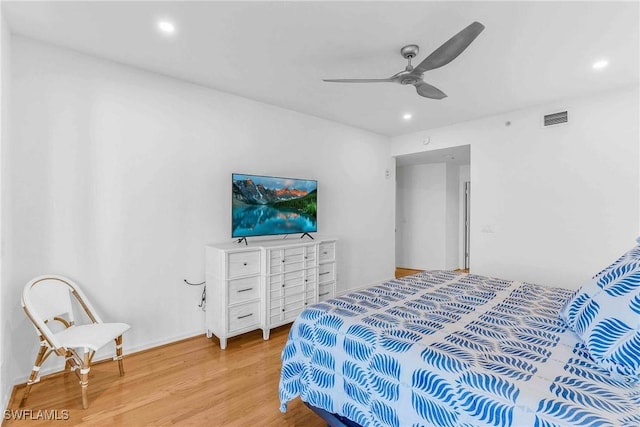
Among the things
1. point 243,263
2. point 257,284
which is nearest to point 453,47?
point 243,263

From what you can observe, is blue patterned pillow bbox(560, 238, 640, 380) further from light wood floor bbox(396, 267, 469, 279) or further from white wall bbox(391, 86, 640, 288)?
light wood floor bbox(396, 267, 469, 279)

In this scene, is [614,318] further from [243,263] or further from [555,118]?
[555,118]

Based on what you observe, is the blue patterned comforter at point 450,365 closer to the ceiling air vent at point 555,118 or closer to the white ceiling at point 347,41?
the white ceiling at point 347,41

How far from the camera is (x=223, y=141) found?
331 centimetres

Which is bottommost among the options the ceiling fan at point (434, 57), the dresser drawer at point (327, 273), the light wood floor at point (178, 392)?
the light wood floor at point (178, 392)

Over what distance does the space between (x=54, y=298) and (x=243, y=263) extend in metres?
1.46

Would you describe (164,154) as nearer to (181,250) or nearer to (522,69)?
(181,250)

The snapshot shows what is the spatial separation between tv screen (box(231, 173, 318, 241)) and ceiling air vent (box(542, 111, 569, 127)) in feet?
9.80

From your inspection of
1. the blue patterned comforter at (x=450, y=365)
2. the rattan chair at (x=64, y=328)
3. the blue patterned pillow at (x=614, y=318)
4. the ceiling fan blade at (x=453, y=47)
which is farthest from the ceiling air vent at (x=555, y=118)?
the rattan chair at (x=64, y=328)

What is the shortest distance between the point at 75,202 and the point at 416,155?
4760 mm

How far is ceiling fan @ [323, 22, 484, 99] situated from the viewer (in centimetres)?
174

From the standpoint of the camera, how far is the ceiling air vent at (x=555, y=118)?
3566 mm

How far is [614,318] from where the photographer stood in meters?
1.29

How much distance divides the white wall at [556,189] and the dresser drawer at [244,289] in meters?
3.16
